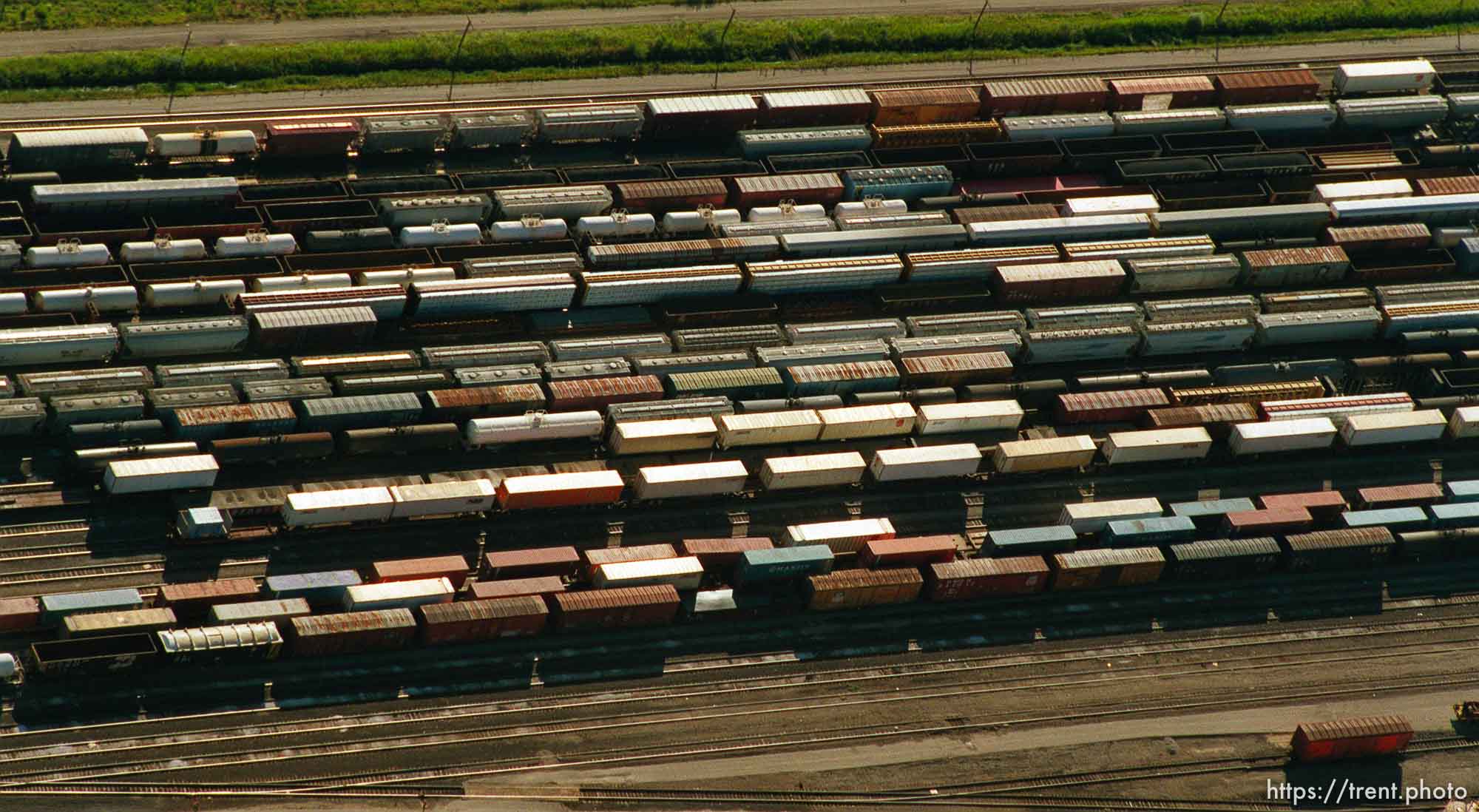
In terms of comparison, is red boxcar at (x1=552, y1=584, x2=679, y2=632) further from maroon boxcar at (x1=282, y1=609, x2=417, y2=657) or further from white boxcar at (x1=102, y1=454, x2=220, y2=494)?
white boxcar at (x1=102, y1=454, x2=220, y2=494)

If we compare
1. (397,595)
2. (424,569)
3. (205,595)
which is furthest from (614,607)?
(205,595)

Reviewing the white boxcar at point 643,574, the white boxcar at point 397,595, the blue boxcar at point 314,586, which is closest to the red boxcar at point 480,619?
the white boxcar at point 397,595

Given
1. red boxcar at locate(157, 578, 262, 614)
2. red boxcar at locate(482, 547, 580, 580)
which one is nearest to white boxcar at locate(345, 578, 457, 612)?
red boxcar at locate(482, 547, 580, 580)

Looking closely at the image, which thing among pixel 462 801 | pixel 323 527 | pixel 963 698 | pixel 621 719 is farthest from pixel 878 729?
pixel 323 527

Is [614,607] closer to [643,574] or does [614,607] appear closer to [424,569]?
[643,574]

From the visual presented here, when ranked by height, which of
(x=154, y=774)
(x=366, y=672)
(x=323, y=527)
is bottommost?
(x=154, y=774)

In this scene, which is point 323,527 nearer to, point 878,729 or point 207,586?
point 207,586
